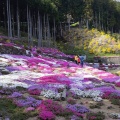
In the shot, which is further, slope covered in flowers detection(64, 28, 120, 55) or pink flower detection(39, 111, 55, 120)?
slope covered in flowers detection(64, 28, 120, 55)

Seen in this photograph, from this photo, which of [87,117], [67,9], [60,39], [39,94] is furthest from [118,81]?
[67,9]

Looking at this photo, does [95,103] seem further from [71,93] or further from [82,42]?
[82,42]

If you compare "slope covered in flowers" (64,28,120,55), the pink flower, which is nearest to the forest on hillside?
"slope covered in flowers" (64,28,120,55)

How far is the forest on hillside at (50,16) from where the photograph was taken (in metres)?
67.5

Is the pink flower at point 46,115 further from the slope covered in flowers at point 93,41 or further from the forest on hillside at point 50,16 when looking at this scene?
the slope covered in flowers at point 93,41

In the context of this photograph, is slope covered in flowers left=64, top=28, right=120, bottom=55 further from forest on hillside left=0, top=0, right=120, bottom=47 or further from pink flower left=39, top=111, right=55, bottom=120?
pink flower left=39, top=111, right=55, bottom=120

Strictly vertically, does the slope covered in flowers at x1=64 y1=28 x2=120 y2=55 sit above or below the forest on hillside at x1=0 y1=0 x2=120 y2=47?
below

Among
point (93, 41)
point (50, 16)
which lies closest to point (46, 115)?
point (50, 16)

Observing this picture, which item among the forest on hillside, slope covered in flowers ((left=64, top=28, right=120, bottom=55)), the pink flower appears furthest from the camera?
slope covered in flowers ((left=64, top=28, right=120, bottom=55))

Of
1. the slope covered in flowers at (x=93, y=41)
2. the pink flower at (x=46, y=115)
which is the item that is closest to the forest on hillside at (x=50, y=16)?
the slope covered in flowers at (x=93, y=41)

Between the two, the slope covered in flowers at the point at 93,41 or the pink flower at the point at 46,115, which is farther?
the slope covered in flowers at the point at 93,41

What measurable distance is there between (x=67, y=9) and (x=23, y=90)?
87.1m

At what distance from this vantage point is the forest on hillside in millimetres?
67500

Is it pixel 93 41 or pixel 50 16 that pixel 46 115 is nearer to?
pixel 50 16
